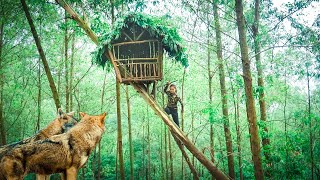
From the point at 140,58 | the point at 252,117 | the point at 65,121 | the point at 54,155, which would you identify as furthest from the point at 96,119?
the point at 252,117

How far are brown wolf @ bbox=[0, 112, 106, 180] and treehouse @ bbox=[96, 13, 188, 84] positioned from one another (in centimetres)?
268

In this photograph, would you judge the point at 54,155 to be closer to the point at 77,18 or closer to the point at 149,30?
the point at 149,30

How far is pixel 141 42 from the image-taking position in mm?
6949

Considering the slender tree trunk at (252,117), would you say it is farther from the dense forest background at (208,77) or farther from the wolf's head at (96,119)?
the wolf's head at (96,119)

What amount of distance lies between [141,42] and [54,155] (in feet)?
12.6

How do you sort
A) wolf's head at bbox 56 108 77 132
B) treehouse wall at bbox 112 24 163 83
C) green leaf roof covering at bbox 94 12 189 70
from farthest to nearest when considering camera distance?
treehouse wall at bbox 112 24 163 83, green leaf roof covering at bbox 94 12 189 70, wolf's head at bbox 56 108 77 132

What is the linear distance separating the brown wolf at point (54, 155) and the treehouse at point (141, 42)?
2.68m

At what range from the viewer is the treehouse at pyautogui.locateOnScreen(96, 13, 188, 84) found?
6.77 meters

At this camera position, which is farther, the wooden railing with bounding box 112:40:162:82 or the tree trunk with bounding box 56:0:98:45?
the tree trunk with bounding box 56:0:98:45

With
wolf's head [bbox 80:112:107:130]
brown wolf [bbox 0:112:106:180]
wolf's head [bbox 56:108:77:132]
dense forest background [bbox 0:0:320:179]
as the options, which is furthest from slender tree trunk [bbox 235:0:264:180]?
wolf's head [bbox 56:108:77:132]

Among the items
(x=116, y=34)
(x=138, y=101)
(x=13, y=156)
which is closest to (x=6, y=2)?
(x=116, y=34)

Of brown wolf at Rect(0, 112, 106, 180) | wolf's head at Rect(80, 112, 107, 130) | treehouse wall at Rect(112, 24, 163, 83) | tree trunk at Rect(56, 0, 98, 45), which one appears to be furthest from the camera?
tree trunk at Rect(56, 0, 98, 45)

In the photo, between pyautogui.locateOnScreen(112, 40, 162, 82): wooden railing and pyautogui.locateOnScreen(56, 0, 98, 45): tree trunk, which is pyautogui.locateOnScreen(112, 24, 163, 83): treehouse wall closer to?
pyautogui.locateOnScreen(112, 40, 162, 82): wooden railing

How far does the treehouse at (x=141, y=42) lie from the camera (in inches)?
266
